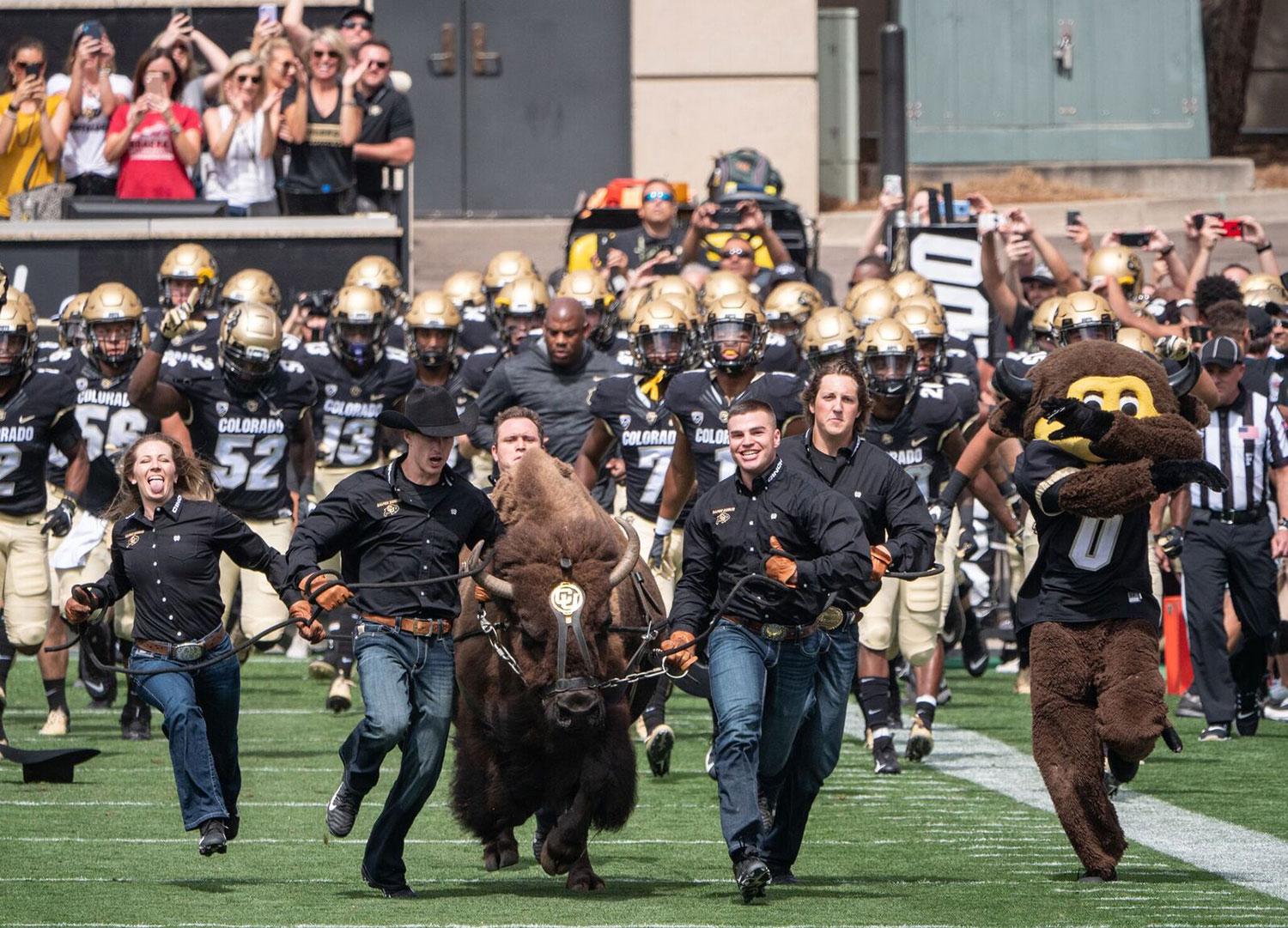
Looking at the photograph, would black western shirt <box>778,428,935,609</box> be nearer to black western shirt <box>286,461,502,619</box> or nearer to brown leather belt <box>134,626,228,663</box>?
black western shirt <box>286,461,502,619</box>

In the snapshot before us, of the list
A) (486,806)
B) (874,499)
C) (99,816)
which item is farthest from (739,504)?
(99,816)

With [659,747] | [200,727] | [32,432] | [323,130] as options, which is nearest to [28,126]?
[323,130]

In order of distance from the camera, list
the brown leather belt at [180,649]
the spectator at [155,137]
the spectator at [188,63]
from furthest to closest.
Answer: the spectator at [188,63]
the spectator at [155,137]
the brown leather belt at [180,649]

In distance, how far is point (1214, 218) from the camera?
15.6 metres

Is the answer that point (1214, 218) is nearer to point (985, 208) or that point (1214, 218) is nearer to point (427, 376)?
point (985, 208)

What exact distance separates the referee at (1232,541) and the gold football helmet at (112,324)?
5978mm

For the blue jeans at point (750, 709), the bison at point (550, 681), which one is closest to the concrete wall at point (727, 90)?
the bison at point (550, 681)

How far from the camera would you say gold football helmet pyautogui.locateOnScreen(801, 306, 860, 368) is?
13.2 m

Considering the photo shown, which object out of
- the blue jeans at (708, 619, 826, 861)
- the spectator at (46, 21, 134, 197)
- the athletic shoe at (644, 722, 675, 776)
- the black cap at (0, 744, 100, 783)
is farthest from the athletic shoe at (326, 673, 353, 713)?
the spectator at (46, 21, 134, 197)

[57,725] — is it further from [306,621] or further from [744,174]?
[744,174]

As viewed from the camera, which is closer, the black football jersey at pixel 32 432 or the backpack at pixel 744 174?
the black football jersey at pixel 32 432

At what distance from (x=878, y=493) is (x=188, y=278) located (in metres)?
7.44

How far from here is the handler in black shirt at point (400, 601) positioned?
28.5 ft

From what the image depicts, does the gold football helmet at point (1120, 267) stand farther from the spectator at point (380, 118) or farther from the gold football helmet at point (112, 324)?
the gold football helmet at point (112, 324)
